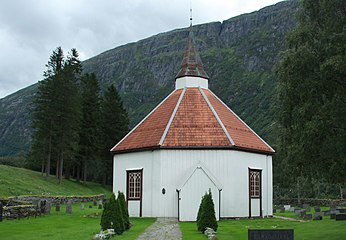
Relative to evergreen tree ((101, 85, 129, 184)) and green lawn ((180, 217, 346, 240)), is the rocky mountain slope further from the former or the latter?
green lawn ((180, 217, 346, 240))

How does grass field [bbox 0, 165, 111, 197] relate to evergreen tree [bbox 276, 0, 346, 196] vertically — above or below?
below

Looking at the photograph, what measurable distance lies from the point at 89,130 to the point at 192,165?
27929 millimetres

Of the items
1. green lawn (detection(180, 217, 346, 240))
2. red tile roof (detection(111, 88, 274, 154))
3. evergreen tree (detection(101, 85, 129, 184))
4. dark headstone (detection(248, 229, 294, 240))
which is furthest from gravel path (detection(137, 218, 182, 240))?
evergreen tree (detection(101, 85, 129, 184))

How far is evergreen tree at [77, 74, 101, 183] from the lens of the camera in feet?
164

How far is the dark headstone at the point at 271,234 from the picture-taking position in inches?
485

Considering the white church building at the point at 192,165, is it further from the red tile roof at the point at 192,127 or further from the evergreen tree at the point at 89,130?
the evergreen tree at the point at 89,130

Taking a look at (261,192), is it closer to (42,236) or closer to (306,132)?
(306,132)

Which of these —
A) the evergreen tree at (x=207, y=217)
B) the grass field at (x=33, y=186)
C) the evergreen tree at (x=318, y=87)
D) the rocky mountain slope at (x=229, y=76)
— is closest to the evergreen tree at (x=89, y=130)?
the grass field at (x=33, y=186)

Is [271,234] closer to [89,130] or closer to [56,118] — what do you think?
[56,118]

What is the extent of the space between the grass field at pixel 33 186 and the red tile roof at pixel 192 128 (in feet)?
38.9

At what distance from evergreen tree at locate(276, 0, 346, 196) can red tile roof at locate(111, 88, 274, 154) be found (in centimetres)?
860

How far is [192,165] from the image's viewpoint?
2408 cm

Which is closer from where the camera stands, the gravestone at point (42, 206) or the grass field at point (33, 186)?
the gravestone at point (42, 206)

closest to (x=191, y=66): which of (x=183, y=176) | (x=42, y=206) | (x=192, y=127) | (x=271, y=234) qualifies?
(x=192, y=127)
